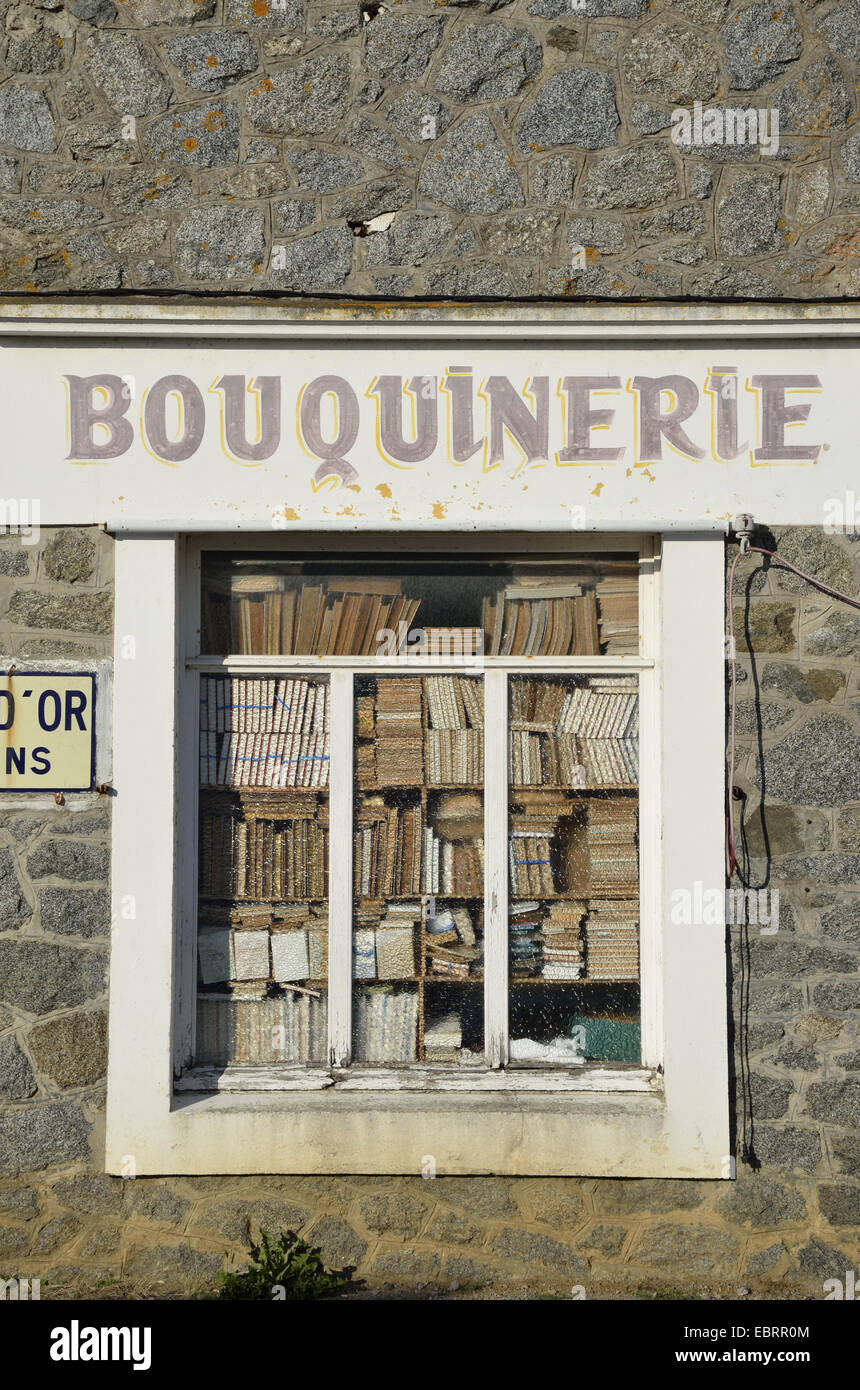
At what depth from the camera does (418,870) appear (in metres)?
4.82

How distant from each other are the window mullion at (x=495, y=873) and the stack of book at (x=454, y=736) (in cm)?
4

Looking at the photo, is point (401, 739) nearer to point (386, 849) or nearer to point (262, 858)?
point (386, 849)

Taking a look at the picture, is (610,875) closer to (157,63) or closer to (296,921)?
(296,921)

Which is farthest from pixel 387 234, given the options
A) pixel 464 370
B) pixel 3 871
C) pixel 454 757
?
pixel 3 871

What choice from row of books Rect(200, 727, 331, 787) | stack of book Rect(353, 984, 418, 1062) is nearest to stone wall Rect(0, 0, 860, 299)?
row of books Rect(200, 727, 331, 787)

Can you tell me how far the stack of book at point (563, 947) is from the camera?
480cm

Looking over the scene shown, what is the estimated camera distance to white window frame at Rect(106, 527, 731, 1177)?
455 cm

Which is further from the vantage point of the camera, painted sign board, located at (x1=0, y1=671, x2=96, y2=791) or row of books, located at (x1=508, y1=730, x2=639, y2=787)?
row of books, located at (x1=508, y1=730, x2=639, y2=787)

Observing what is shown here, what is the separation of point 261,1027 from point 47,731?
152cm

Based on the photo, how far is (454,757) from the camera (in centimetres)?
484

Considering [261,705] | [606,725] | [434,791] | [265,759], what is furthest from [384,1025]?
[606,725]

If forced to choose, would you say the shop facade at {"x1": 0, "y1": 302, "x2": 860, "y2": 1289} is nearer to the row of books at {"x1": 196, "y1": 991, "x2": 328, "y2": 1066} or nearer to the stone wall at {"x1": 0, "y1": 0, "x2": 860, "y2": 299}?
the row of books at {"x1": 196, "y1": 991, "x2": 328, "y2": 1066}

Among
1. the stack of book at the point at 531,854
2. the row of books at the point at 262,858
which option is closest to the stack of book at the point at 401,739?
the row of books at the point at 262,858
